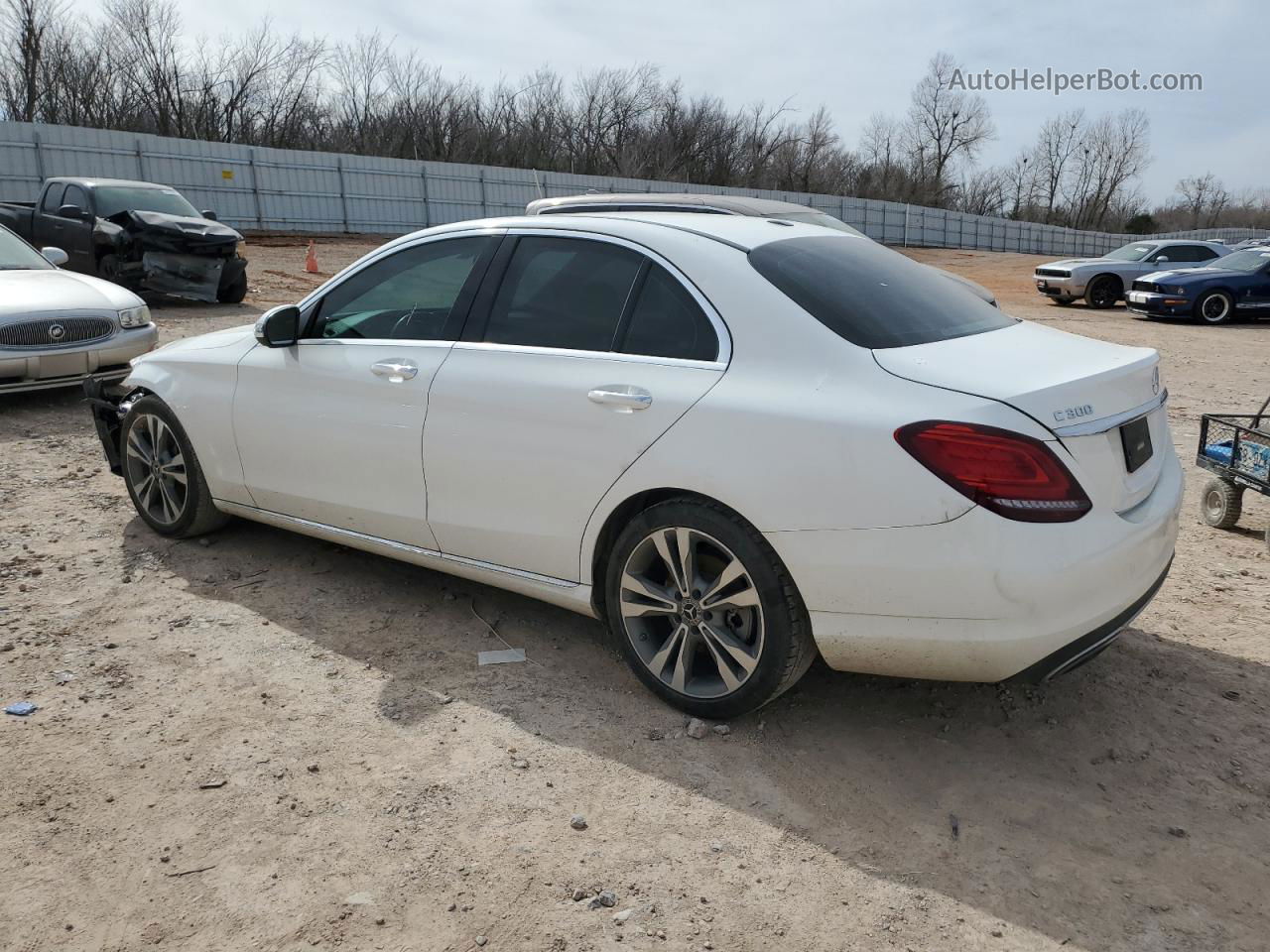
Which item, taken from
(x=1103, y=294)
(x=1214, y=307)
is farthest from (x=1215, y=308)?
(x=1103, y=294)

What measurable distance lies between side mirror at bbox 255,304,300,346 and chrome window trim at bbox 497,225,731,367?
45.5 inches

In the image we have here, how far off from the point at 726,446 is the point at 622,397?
17.0 inches

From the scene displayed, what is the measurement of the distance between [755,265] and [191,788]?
2.41 metres

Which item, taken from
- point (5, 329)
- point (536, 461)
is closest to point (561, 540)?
point (536, 461)

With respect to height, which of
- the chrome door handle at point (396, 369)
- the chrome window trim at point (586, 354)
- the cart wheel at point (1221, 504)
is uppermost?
the chrome window trim at point (586, 354)

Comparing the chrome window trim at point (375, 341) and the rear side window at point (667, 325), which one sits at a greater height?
the rear side window at point (667, 325)

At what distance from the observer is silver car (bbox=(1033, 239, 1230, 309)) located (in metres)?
22.2

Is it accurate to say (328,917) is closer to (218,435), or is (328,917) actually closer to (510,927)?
(510,927)

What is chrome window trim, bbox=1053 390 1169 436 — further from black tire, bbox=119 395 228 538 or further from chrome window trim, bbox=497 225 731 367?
black tire, bbox=119 395 228 538

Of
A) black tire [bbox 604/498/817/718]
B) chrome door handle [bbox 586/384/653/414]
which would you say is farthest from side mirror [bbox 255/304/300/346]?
black tire [bbox 604/498/817/718]

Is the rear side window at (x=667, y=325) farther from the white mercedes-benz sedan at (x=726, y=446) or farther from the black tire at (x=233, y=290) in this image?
the black tire at (x=233, y=290)

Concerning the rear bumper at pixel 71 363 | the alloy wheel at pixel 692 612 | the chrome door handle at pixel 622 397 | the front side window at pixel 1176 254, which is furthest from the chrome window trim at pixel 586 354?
the front side window at pixel 1176 254

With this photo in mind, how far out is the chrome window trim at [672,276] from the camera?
324 centimetres

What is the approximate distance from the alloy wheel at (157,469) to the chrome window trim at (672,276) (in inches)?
87.9
